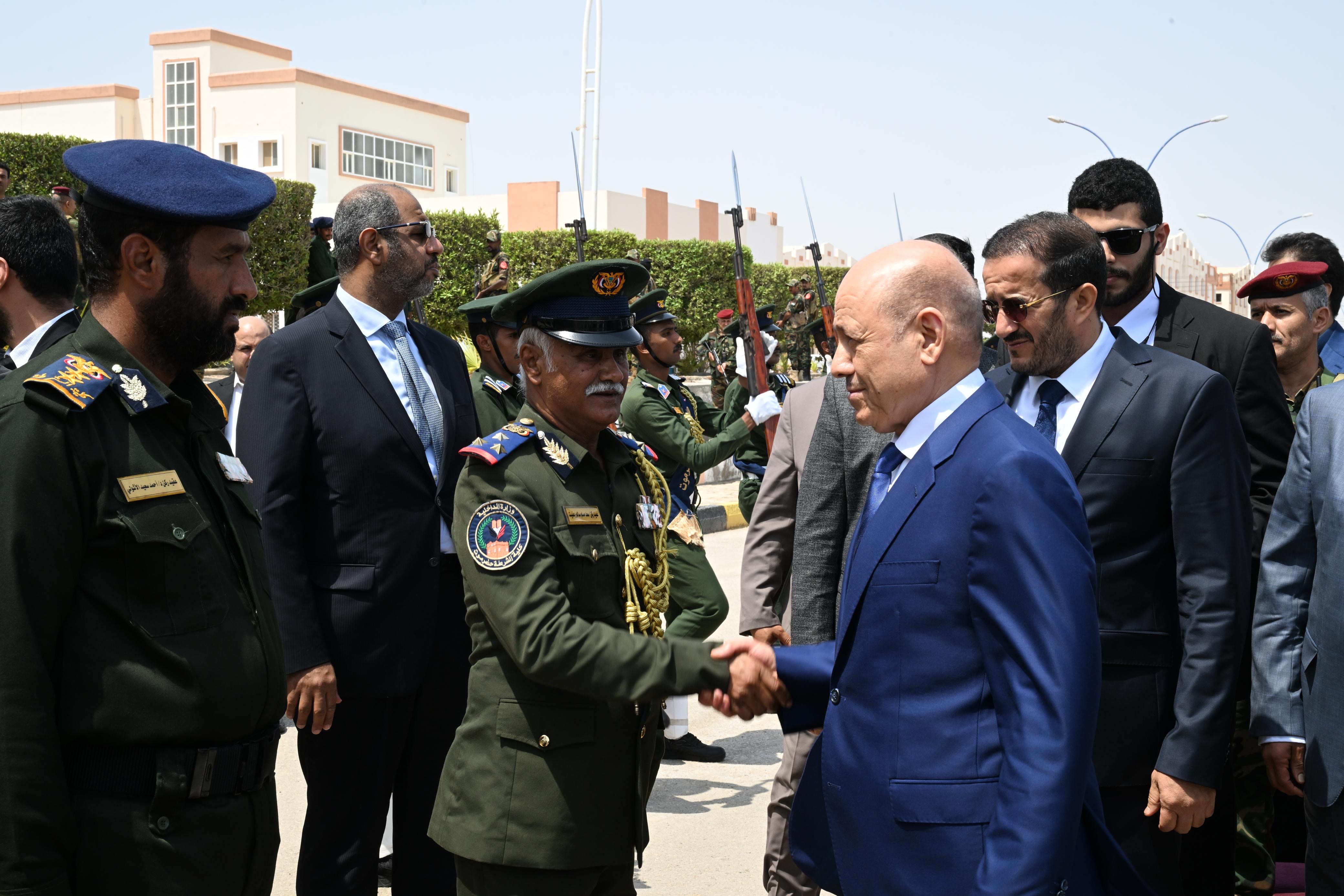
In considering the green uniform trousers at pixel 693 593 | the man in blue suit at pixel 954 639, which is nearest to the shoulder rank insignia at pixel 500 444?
the green uniform trousers at pixel 693 593

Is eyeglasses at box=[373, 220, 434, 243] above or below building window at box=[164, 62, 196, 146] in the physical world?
below

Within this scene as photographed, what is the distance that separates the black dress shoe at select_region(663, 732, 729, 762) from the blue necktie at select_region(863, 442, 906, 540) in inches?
158

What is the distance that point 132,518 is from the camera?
84.6 inches

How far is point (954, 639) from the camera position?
2158 mm

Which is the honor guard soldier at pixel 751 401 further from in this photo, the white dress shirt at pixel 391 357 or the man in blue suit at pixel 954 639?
the man in blue suit at pixel 954 639

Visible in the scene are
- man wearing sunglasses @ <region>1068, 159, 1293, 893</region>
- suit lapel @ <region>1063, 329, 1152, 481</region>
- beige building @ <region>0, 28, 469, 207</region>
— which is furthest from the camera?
beige building @ <region>0, 28, 469, 207</region>

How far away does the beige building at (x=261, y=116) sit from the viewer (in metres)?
55.6

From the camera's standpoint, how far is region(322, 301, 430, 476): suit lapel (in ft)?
12.5

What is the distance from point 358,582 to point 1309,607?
2.72 meters

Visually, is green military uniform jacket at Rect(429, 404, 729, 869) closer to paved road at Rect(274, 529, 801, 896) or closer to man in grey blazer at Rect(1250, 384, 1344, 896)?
paved road at Rect(274, 529, 801, 896)

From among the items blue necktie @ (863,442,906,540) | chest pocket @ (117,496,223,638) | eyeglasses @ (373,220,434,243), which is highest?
eyeglasses @ (373,220,434,243)

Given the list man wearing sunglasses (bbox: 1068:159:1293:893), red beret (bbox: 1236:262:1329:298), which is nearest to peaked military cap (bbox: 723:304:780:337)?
red beret (bbox: 1236:262:1329:298)

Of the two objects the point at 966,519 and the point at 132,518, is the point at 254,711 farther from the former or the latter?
the point at 966,519

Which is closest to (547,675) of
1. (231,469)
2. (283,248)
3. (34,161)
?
(231,469)
